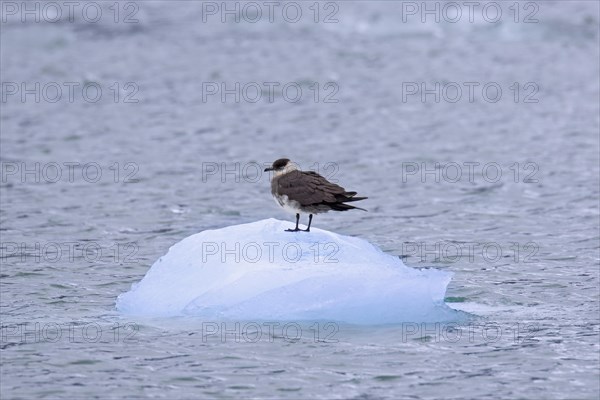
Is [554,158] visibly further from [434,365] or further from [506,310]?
[434,365]

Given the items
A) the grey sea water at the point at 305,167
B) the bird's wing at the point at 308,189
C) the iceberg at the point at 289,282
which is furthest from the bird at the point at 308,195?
the grey sea water at the point at 305,167

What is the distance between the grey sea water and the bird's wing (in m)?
1.09

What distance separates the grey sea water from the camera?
34.4ft

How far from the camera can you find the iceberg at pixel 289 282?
11.0 metres

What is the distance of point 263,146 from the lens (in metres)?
21.0

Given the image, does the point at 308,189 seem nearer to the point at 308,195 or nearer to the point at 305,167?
the point at 308,195

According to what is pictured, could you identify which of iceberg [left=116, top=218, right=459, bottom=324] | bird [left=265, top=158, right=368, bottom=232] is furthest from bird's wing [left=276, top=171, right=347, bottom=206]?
iceberg [left=116, top=218, right=459, bottom=324]

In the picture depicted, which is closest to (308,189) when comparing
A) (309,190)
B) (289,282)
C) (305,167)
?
(309,190)

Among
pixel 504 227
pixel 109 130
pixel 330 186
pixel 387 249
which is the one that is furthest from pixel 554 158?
pixel 330 186

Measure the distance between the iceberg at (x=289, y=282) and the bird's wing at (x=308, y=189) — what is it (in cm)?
32

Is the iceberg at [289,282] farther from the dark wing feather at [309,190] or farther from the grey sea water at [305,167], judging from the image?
the dark wing feather at [309,190]

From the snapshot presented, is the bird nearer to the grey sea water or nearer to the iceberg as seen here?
Answer: the iceberg

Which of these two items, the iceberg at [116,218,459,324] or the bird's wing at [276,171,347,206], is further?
the bird's wing at [276,171,347,206]

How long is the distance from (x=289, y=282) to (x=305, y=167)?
8.61 m
